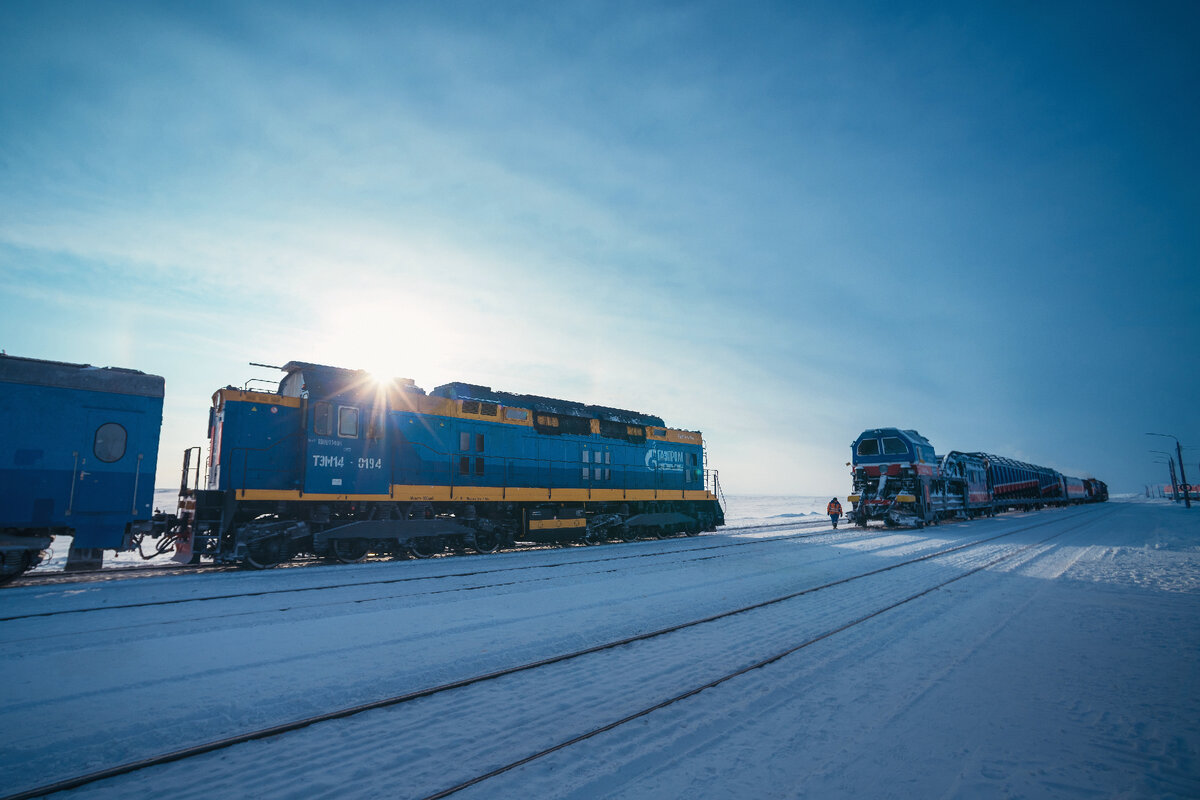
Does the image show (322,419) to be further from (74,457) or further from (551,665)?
(551,665)

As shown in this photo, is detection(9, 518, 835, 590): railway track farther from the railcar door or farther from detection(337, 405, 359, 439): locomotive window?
detection(337, 405, 359, 439): locomotive window

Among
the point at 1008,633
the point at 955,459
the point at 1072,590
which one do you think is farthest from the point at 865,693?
the point at 955,459

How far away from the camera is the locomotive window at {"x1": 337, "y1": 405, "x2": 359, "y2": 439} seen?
12.5 m

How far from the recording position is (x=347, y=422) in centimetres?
1262

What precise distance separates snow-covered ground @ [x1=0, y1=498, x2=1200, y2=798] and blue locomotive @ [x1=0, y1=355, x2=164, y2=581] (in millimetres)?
1189

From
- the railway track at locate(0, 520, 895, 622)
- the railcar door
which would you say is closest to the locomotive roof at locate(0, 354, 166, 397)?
the railcar door

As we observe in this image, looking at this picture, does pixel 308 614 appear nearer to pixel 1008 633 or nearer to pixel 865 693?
pixel 865 693

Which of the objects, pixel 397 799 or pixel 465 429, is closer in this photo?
pixel 397 799

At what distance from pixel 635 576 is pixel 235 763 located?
7.51 meters

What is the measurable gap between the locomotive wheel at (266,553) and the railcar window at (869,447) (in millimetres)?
22170

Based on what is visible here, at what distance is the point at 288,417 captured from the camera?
12.1 meters

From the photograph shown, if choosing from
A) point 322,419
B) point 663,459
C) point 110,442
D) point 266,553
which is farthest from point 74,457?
point 663,459

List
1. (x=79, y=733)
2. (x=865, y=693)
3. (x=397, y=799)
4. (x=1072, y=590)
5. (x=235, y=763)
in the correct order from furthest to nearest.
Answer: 1. (x=1072, y=590)
2. (x=865, y=693)
3. (x=79, y=733)
4. (x=235, y=763)
5. (x=397, y=799)

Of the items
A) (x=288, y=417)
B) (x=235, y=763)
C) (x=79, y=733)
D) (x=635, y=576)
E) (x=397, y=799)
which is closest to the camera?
(x=397, y=799)
